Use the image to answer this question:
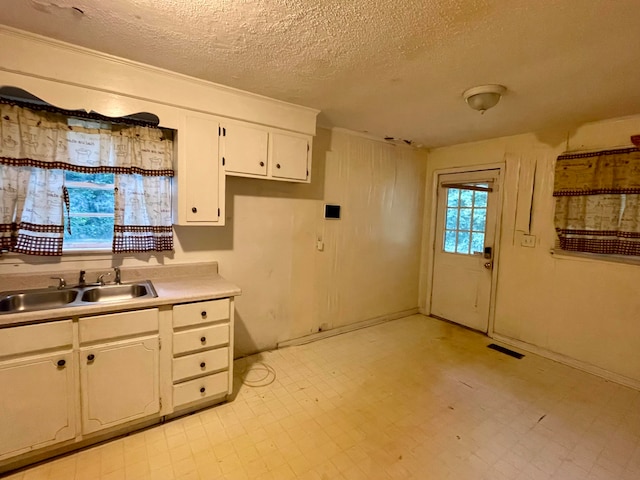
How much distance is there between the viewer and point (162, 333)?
1879 millimetres

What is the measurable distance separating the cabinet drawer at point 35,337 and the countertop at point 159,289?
0.03 meters

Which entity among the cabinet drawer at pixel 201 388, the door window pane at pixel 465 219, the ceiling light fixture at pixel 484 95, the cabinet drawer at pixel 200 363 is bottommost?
the cabinet drawer at pixel 201 388

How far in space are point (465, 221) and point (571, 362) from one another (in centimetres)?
169

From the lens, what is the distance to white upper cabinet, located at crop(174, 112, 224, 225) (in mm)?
2131

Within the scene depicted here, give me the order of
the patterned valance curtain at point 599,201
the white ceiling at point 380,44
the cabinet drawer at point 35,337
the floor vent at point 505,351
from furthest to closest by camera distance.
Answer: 1. the floor vent at point 505,351
2. the patterned valance curtain at point 599,201
3. the cabinet drawer at point 35,337
4. the white ceiling at point 380,44

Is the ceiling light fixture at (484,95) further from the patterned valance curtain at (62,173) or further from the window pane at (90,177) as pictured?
the window pane at (90,177)

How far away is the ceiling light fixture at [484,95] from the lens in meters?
2.03

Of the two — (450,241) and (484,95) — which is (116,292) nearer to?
(484,95)

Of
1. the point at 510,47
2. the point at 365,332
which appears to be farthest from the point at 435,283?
the point at 510,47

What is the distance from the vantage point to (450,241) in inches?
152

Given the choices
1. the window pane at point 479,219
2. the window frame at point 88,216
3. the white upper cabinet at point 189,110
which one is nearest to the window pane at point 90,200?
the window frame at point 88,216

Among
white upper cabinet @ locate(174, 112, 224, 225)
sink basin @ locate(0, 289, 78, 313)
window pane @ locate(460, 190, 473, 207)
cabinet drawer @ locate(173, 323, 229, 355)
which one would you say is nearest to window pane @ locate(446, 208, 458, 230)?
window pane @ locate(460, 190, 473, 207)

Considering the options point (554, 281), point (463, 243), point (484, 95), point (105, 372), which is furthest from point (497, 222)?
point (105, 372)

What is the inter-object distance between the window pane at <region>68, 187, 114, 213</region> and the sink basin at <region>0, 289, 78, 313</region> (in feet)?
1.83
